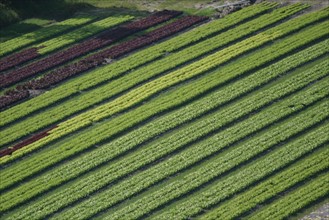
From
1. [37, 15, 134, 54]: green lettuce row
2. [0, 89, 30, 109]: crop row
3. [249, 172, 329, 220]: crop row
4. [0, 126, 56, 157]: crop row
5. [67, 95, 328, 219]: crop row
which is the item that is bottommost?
[249, 172, 329, 220]: crop row

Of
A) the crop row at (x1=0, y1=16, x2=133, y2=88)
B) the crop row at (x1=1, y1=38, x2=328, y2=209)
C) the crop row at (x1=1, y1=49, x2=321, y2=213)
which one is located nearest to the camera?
the crop row at (x1=1, y1=49, x2=321, y2=213)

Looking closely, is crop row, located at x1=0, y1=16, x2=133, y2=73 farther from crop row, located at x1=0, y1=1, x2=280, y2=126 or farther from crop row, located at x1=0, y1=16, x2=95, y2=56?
crop row, located at x1=0, y1=1, x2=280, y2=126

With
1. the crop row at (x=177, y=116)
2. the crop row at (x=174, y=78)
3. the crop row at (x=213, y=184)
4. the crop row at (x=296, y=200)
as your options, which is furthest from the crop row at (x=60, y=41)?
the crop row at (x=296, y=200)

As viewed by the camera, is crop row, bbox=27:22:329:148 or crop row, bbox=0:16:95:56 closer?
crop row, bbox=27:22:329:148

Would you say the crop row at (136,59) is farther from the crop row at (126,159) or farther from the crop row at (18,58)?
the crop row at (126,159)

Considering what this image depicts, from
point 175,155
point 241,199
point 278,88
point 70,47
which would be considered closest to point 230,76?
point 278,88

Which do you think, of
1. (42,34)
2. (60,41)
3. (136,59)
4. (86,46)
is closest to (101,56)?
A: (86,46)

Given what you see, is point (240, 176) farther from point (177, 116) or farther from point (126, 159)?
point (126, 159)

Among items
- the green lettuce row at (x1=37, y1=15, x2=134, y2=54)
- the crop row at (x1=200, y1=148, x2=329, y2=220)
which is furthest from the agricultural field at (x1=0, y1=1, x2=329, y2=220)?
the green lettuce row at (x1=37, y1=15, x2=134, y2=54)
